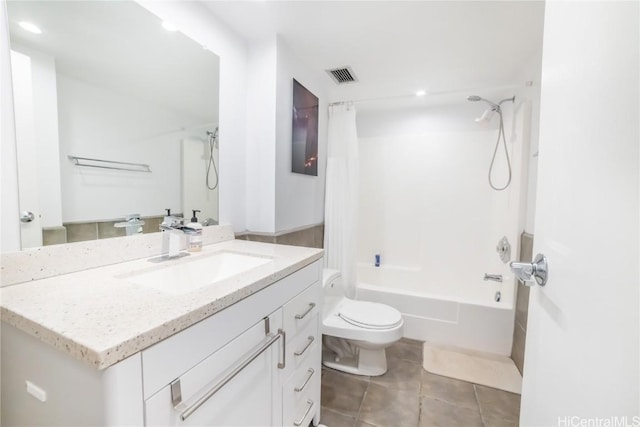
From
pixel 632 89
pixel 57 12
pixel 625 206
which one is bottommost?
pixel 625 206

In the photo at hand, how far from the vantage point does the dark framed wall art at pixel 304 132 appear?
73.2 inches

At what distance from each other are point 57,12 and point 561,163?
1577mm

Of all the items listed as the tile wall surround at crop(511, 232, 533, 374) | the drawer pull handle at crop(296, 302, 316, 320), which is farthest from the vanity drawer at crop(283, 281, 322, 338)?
the tile wall surround at crop(511, 232, 533, 374)

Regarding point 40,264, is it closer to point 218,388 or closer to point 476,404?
point 218,388

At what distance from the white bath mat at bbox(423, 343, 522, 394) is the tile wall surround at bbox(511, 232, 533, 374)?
0.27 ft

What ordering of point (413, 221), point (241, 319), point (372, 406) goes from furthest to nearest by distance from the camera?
point (413, 221), point (372, 406), point (241, 319)

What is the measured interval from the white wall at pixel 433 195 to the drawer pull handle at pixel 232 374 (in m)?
2.18

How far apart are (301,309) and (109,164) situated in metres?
0.98

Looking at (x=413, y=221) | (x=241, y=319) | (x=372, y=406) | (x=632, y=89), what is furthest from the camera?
(x=413, y=221)

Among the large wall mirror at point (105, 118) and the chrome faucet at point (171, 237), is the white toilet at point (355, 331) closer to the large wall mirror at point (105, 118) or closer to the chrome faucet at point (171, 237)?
the chrome faucet at point (171, 237)

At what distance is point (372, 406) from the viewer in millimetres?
1549

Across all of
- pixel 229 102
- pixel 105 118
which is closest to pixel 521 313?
pixel 229 102

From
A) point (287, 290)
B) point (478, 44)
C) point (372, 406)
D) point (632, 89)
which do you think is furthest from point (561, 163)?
point (372, 406)

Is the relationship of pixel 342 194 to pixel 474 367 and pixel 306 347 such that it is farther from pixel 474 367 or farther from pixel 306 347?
pixel 474 367
